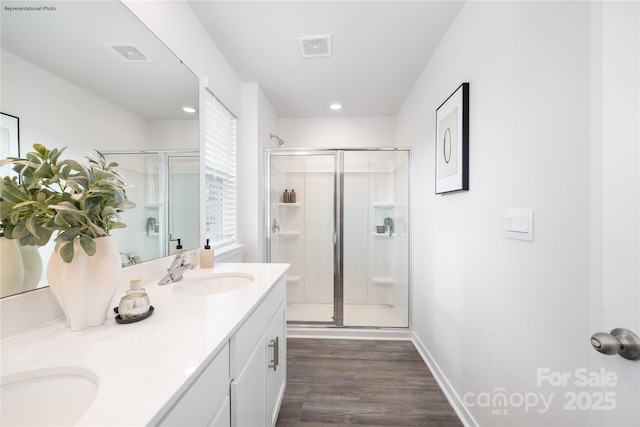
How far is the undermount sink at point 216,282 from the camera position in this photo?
4.43 ft

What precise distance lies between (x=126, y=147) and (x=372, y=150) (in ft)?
7.12

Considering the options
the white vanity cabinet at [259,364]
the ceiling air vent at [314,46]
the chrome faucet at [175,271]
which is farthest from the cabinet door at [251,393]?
the ceiling air vent at [314,46]

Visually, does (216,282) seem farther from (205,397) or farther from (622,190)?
(622,190)

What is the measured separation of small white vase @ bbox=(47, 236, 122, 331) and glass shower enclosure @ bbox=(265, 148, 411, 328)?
1936mm

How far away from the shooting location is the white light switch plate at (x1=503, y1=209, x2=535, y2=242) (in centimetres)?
102

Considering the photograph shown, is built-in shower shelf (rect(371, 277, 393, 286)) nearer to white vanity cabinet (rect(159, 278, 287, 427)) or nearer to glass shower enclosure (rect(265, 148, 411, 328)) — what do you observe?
glass shower enclosure (rect(265, 148, 411, 328))

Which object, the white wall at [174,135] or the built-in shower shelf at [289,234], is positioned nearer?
Answer: the white wall at [174,135]

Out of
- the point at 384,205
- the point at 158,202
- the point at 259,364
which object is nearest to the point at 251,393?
the point at 259,364

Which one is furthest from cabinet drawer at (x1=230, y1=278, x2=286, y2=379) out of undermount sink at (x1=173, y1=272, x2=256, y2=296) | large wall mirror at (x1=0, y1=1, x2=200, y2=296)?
large wall mirror at (x1=0, y1=1, x2=200, y2=296)

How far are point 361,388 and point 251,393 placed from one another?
114 centimetres

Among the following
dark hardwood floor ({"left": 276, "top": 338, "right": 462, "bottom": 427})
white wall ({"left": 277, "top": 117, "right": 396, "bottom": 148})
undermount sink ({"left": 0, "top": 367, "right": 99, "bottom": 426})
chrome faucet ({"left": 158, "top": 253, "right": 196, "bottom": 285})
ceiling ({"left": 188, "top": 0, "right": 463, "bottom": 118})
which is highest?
ceiling ({"left": 188, "top": 0, "right": 463, "bottom": 118})

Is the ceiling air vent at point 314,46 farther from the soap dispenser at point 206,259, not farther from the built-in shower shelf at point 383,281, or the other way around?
the built-in shower shelf at point 383,281

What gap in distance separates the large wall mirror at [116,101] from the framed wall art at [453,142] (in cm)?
162

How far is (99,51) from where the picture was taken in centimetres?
101
